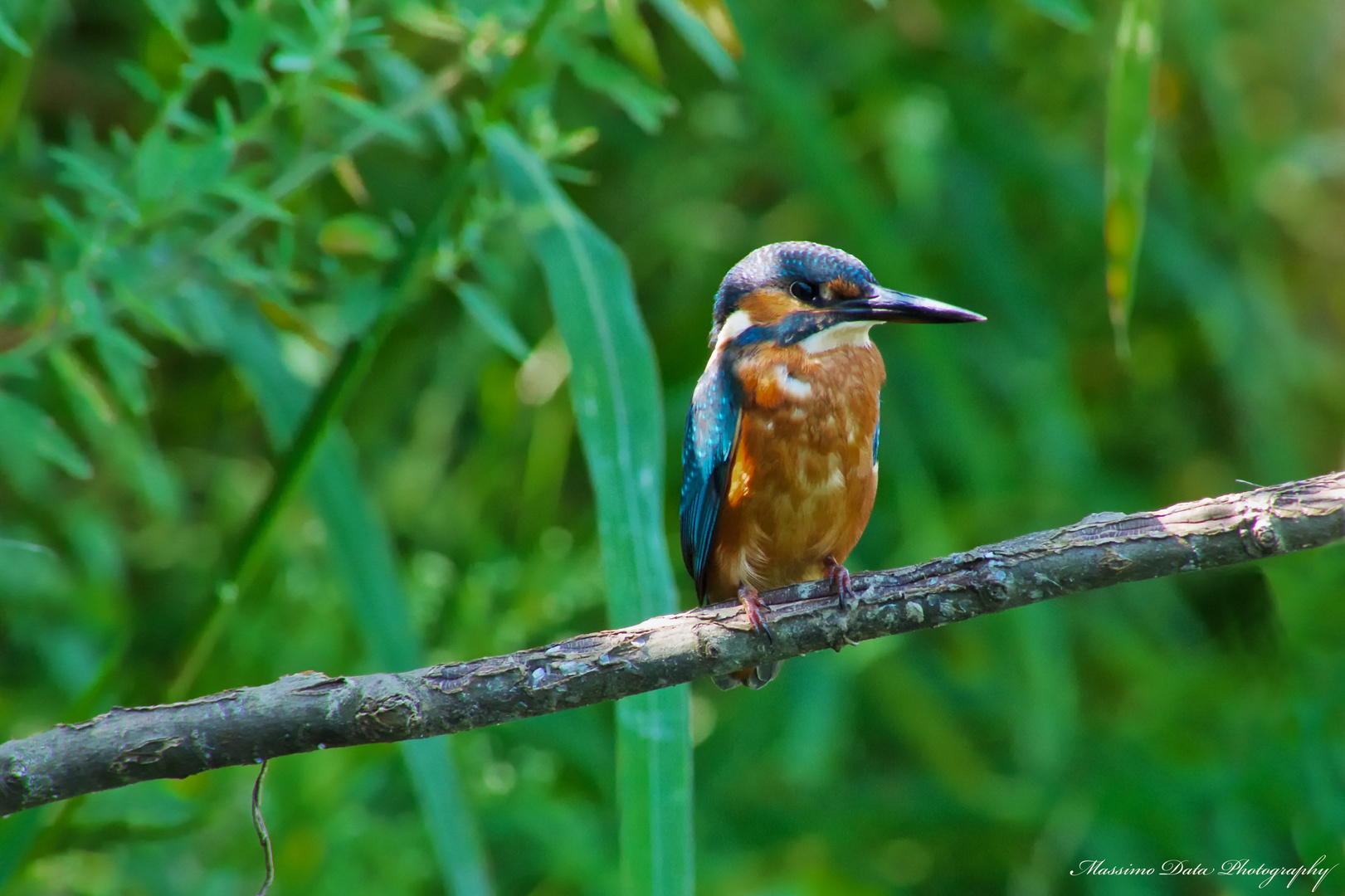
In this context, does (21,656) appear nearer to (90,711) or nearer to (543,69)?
(90,711)

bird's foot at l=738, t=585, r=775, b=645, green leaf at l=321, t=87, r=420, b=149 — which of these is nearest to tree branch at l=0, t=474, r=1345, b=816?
bird's foot at l=738, t=585, r=775, b=645

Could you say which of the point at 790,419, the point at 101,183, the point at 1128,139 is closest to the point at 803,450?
the point at 790,419

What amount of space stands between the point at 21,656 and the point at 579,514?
52.8 inches

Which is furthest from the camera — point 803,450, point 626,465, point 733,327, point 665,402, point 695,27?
point 665,402

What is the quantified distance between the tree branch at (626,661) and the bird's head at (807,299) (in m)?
0.48

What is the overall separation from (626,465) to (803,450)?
268mm

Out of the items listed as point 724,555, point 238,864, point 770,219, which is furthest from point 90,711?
point 770,219

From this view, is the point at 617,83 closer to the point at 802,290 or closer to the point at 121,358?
the point at 802,290

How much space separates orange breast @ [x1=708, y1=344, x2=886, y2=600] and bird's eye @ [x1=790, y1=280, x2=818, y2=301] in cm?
8

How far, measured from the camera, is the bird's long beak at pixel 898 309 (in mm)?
1539

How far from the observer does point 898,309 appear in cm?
162

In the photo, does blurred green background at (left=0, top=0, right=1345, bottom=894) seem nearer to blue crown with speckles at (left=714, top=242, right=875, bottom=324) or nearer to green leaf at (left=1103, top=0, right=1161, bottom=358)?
green leaf at (left=1103, top=0, right=1161, bottom=358)

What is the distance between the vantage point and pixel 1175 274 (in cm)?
312

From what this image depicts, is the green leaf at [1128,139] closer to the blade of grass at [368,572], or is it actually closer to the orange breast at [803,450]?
the orange breast at [803,450]
